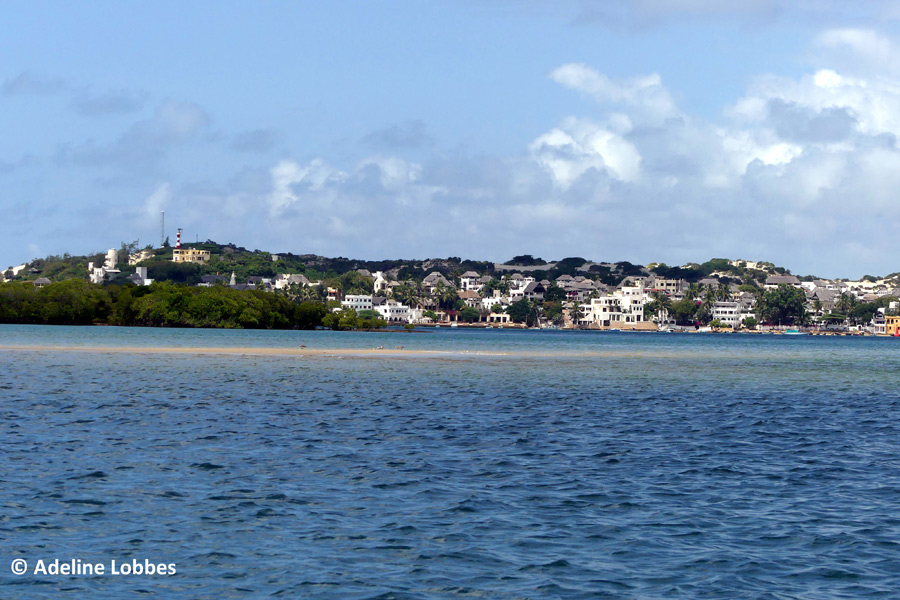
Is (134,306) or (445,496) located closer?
→ (445,496)

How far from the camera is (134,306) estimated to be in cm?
16350

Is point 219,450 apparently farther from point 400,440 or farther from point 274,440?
point 400,440

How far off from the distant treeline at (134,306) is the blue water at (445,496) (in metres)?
127

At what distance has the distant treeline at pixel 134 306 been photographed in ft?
526

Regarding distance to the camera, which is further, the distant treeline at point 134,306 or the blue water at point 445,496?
the distant treeline at point 134,306

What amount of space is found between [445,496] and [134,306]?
507 feet

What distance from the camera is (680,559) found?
1516 centimetres

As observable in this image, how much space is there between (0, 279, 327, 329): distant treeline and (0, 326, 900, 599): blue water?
4983 inches

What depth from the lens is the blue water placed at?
14.1 metres

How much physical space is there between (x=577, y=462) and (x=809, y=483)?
5.73 m

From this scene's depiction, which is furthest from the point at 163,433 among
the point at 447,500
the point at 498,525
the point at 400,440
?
the point at 498,525

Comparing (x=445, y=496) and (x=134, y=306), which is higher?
(x=134, y=306)

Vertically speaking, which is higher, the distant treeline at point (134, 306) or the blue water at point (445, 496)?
the distant treeline at point (134, 306)

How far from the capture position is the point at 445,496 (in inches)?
766
